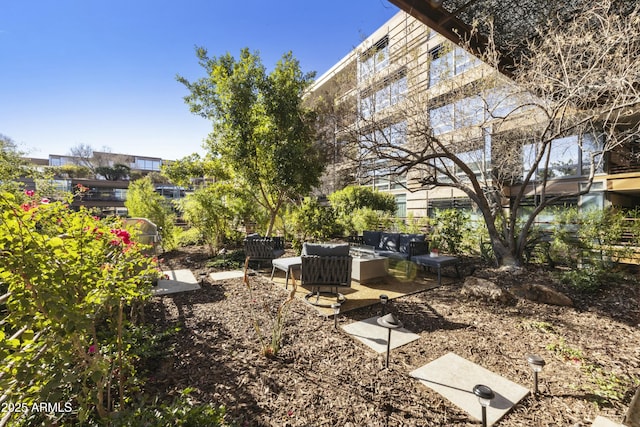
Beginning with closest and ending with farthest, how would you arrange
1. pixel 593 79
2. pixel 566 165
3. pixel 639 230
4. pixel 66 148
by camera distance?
pixel 593 79 < pixel 639 230 < pixel 566 165 < pixel 66 148

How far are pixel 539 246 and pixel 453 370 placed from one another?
6.72m

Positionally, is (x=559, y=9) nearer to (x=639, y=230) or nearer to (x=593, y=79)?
(x=593, y=79)

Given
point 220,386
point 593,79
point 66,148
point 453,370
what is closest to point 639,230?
point 593,79

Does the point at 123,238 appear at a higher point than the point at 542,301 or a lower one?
higher

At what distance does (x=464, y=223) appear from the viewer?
9.09m

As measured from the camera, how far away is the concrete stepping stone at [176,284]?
5.68 metres

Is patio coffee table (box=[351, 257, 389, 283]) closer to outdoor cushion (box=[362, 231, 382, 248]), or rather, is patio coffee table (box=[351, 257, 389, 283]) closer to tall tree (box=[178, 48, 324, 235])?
outdoor cushion (box=[362, 231, 382, 248])

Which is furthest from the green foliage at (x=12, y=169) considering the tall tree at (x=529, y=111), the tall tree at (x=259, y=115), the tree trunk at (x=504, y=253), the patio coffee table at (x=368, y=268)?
the tree trunk at (x=504, y=253)

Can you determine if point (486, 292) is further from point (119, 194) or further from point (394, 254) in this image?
point (119, 194)

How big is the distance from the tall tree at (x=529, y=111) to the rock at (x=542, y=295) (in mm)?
1961

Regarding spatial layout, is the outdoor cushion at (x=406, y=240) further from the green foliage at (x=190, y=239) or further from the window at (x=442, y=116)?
the green foliage at (x=190, y=239)

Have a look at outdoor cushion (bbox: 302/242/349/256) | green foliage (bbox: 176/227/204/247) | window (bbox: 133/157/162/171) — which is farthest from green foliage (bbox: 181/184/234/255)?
window (bbox: 133/157/162/171)

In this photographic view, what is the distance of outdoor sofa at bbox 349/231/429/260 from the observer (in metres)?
7.37

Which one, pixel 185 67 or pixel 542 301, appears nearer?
pixel 542 301
